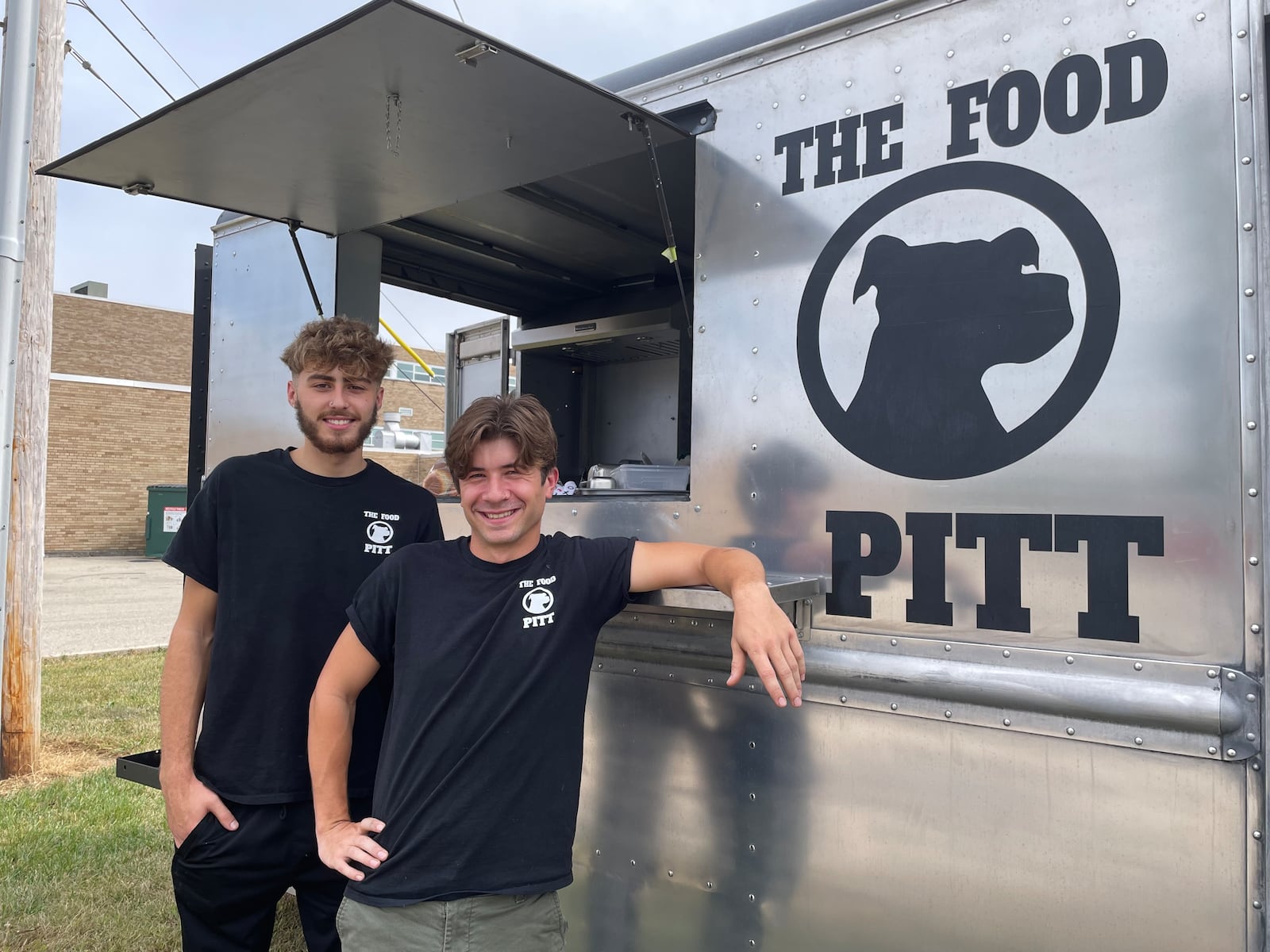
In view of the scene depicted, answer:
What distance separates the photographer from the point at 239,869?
6.83 feet

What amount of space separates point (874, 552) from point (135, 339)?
78.1ft

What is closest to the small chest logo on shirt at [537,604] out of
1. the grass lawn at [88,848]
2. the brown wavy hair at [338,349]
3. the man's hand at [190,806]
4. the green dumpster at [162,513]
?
the brown wavy hair at [338,349]

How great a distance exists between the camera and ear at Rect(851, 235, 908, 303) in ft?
6.52

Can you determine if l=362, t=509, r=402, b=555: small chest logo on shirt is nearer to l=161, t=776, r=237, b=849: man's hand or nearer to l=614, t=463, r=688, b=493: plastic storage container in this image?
l=161, t=776, r=237, b=849: man's hand

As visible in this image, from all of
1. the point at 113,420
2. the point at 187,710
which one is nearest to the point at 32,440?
the point at 187,710

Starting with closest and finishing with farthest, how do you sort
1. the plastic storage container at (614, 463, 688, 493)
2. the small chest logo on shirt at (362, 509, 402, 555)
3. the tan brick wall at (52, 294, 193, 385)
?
1. the small chest logo on shirt at (362, 509, 402, 555)
2. the plastic storage container at (614, 463, 688, 493)
3. the tan brick wall at (52, 294, 193, 385)

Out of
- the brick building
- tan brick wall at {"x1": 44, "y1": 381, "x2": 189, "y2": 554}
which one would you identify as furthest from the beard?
tan brick wall at {"x1": 44, "y1": 381, "x2": 189, "y2": 554}

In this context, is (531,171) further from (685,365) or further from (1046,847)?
(1046,847)

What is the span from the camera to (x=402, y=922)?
168 cm

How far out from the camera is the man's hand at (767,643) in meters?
1.61

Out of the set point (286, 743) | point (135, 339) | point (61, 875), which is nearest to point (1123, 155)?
point (286, 743)

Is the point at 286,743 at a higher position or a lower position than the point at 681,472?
lower

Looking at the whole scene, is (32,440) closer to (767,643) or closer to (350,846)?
(350,846)

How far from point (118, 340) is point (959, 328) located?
23.8 m
